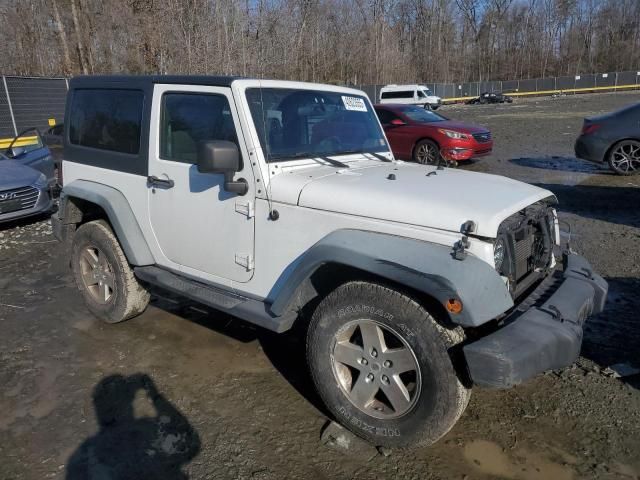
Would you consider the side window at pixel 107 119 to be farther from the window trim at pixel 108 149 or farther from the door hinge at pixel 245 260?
the door hinge at pixel 245 260

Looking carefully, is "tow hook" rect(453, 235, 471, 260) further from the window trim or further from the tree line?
the tree line

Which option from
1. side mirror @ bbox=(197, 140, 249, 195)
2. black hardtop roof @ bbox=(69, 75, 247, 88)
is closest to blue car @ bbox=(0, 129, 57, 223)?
black hardtop roof @ bbox=(69, 75, 247, 88)

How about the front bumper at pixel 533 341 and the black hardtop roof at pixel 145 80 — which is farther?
A: the black hardtop roof at pixel 145 80

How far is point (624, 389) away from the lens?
338 centimetres

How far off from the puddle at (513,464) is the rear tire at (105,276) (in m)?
2.95

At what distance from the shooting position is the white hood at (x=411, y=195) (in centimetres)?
269

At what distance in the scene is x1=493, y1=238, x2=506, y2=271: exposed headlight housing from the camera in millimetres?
2699

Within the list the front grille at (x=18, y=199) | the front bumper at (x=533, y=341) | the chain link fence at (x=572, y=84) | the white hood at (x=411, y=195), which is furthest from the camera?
the chain link fence at (x=572, y=84)

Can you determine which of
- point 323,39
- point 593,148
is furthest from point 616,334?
point 323,39

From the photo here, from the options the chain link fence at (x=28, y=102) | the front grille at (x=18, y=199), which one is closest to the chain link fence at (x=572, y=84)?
the chain link fence at (x=28, y=102)

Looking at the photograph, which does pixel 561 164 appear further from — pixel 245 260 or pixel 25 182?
pixel 25 182

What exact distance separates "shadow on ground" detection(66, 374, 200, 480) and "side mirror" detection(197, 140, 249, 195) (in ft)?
5.08

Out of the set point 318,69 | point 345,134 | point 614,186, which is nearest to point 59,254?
point 345,134

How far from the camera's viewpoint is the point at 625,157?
10.3 metres
